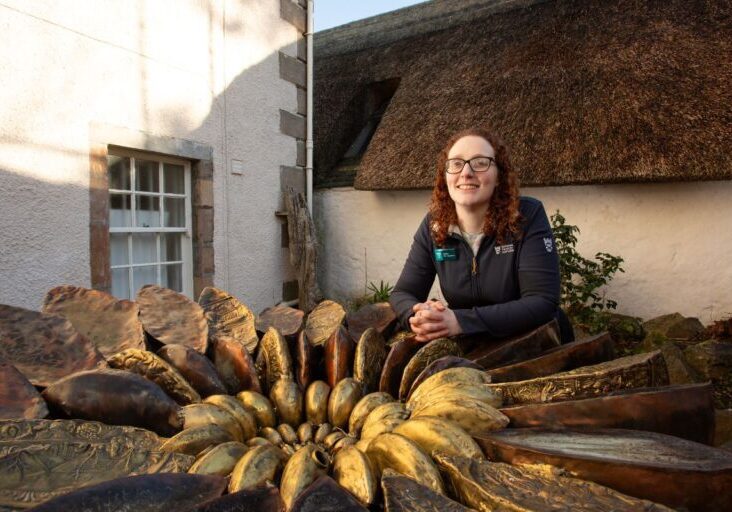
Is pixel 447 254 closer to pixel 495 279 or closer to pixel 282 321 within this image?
pixel 495 279

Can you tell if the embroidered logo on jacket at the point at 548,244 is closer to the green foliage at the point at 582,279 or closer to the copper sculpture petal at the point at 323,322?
the copper sculpture petal at the point at 323,322

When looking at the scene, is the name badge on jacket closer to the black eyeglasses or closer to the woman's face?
the woman's face

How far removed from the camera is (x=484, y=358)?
1005 millimetres

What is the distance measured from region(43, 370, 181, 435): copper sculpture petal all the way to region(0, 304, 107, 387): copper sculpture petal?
107 millimetres

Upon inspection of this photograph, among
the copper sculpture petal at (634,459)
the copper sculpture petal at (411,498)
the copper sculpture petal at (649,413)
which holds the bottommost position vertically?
the copper sculpture petal at (411,498)

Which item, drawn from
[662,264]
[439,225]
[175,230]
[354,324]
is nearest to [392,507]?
[354,324]

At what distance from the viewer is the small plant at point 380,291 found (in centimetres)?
577

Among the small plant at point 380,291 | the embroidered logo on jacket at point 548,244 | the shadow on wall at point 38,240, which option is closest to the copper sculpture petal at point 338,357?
the embroidered logo on jacket at point 548,244

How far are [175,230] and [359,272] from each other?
2.65 m

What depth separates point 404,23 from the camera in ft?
26.0

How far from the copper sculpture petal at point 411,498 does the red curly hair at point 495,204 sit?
3.23 feet

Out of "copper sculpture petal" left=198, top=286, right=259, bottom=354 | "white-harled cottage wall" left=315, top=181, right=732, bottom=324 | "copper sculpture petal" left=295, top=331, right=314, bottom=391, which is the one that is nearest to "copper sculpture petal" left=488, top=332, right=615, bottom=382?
"copper sculpture petal" left=295, top=331, right=314, bottom=391

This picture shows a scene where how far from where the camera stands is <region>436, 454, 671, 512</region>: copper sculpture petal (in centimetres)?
56

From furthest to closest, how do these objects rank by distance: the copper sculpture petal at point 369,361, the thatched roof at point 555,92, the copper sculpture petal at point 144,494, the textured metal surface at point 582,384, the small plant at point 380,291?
the small plant at point 380,291
the thatched roof at point 555,92
the copper sculpture petal at point 369,361
the textured metal surface at point 582,384
the copper sculpture petal at point 144,494
